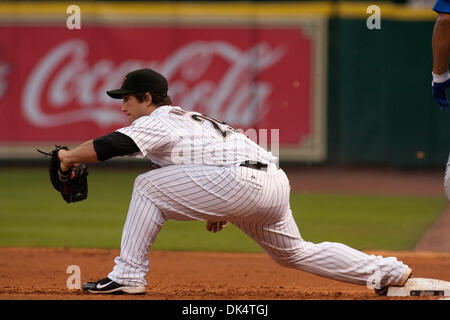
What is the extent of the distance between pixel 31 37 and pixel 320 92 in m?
4.89

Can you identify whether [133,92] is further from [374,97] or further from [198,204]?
[374,97]

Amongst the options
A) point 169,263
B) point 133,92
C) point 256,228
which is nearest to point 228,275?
point 169,263

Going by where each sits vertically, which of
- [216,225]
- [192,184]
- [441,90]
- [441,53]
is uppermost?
[441,53]

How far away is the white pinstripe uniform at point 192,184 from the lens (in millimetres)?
3906

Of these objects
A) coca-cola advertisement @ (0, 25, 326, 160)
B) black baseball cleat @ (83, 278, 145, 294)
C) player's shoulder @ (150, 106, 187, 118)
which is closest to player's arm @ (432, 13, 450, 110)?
player's shoulder @ (150, 106, 187, 118)

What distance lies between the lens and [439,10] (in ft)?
11.9

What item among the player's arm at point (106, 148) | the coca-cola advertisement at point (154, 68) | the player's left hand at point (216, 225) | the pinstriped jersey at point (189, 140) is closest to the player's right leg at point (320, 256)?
the player's left hand at point (216, 225)

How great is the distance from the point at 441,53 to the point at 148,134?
1.49 metres

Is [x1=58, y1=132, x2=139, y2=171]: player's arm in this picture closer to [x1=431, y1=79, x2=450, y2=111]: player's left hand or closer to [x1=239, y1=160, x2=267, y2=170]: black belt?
[x1=239, y1=160, x2=267, y2=170]: black belt

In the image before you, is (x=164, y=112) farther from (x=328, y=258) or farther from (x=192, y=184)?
(x=328, y=258)

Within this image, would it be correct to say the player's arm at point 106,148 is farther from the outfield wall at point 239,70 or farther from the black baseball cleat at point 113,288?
the outfield wall at point 239,70

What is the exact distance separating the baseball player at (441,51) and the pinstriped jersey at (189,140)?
96cm

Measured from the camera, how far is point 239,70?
12.7 m

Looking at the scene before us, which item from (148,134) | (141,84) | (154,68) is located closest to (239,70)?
(154,68)
